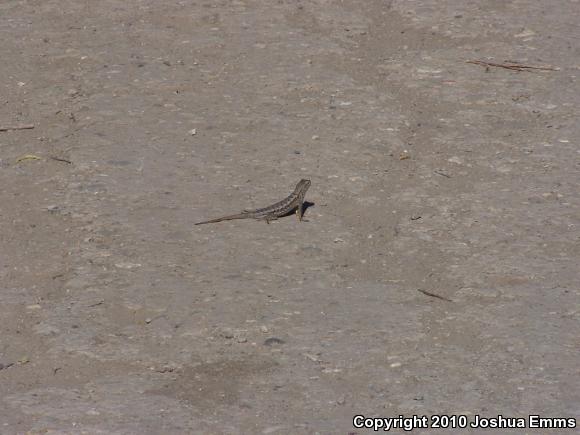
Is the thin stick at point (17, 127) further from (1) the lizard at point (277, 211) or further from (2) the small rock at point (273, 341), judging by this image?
(2) the small rock at point (273, 341)

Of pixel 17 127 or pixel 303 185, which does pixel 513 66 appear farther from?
pixel 17 127

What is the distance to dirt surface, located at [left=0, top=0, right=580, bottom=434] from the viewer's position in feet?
14.2

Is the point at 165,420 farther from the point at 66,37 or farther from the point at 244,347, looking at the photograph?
the point at 66,37

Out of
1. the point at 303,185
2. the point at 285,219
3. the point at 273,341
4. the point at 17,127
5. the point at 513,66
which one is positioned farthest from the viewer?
the point at 513,66

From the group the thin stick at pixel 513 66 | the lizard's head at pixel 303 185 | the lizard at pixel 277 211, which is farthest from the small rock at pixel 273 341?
the thin stick at pixel 513 66

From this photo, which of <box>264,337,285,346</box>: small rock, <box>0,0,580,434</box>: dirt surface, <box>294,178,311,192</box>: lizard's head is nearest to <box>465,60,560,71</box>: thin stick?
<box>0,0,580,434</box>: dirt surface

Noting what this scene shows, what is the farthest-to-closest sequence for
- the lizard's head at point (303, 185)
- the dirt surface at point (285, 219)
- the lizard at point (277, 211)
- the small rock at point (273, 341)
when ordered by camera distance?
the lizard's head at point (303, 185), the lizard at point (277, 211), the small rock at point (273, 341), the dirt surface at point (285, 219)

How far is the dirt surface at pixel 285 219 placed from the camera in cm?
432

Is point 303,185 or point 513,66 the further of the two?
point 513,66

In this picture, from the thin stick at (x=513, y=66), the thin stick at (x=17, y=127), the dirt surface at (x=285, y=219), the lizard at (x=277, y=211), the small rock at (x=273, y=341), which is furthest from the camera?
the thin stick at (x=513, y=66)

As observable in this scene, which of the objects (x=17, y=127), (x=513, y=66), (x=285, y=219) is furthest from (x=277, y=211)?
(x=513, y=66)

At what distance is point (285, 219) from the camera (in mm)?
5598

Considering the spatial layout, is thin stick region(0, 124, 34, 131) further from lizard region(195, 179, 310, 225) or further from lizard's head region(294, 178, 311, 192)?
lizard's head region(294, 178, 311, 192)

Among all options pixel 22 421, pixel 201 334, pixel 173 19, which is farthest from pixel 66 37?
pixel 22 421
